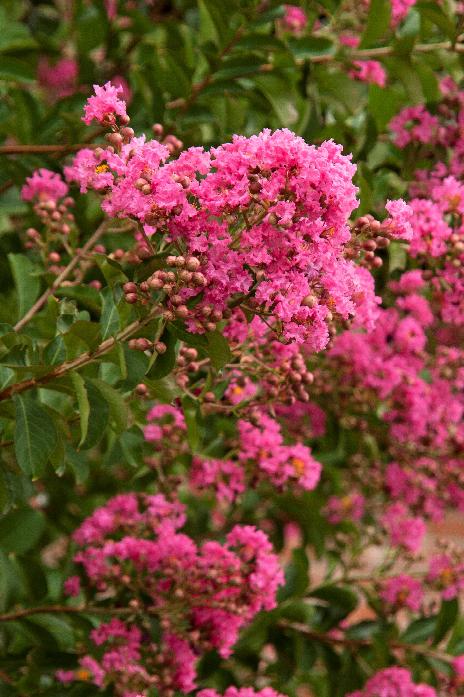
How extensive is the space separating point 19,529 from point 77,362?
84 centimetres

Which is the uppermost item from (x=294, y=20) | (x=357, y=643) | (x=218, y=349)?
(x=294, y=20)

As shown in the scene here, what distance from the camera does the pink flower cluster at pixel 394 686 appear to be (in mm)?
2006

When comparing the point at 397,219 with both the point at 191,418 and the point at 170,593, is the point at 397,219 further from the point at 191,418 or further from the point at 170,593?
the point at 170,593

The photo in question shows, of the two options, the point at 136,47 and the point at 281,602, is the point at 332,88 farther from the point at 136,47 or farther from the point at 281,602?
the point at 281,602

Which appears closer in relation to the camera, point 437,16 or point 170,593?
point 170,593

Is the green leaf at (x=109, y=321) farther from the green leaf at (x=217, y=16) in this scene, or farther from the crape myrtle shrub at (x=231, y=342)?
the green leaf at (x=217, y=16)

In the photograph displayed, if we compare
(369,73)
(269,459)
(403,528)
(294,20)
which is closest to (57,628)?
(269,459)

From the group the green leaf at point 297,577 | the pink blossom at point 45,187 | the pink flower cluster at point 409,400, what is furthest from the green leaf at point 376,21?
the green leaf at point 297,577

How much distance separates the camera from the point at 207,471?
→ 6.32 feet

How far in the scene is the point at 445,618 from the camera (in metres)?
2.27

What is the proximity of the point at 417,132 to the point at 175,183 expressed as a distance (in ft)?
3.44

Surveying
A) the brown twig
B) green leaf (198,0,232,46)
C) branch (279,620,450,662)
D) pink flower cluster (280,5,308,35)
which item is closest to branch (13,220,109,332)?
the brown twig

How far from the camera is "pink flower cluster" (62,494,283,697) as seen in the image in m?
1.65

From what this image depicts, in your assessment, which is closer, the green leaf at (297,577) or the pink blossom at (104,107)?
the pink blossom at (104,107)
